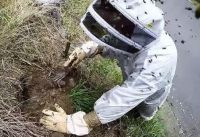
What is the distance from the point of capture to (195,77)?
260 inches

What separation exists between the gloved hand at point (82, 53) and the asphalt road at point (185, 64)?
→ 1584mm

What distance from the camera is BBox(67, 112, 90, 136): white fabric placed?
4285mm

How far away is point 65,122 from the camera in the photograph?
169 inches

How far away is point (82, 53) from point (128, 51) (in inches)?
28.7

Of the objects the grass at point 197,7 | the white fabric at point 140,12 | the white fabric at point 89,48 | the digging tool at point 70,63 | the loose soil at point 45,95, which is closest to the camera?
the white fabric at point 140,12

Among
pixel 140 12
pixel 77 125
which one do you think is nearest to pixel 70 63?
pixel 77 125

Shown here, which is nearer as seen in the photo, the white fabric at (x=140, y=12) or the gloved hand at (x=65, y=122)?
the white fabric at (x=140, y=12)

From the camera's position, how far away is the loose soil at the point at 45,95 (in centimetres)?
445

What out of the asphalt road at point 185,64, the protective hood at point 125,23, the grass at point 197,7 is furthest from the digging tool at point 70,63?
the grass at point 197,7

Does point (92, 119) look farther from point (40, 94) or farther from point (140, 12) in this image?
point (140, 12)

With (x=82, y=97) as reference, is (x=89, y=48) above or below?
above

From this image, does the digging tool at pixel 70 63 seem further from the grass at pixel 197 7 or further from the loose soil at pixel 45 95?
the grass at pixel 197 7

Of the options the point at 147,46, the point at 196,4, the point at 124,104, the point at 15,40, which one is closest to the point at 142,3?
the point at 147,46

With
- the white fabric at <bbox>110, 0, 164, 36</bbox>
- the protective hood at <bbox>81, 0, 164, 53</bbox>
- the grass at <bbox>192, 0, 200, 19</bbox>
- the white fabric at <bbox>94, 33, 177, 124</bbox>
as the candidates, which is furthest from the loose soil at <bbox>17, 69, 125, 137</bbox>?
the grass at <bbox>192, 0, 200, 19</bbox>
